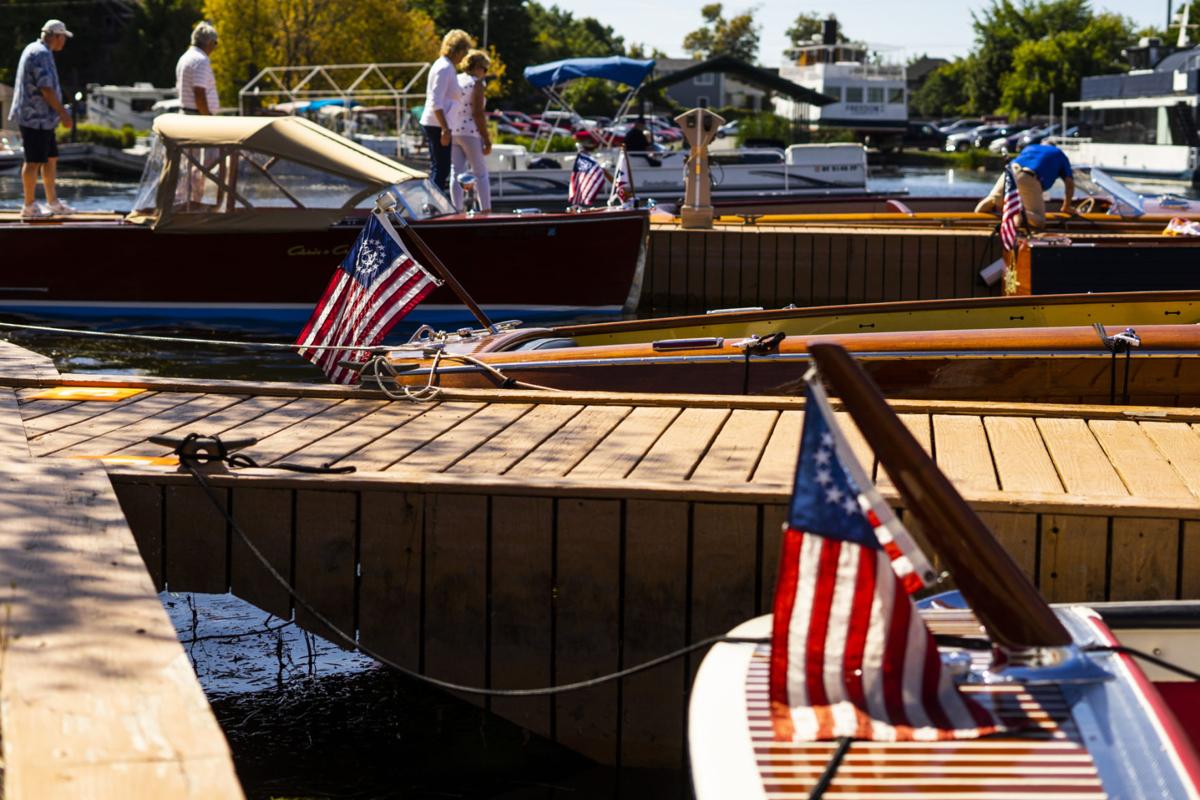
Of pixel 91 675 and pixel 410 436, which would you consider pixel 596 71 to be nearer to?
pixel 410 436

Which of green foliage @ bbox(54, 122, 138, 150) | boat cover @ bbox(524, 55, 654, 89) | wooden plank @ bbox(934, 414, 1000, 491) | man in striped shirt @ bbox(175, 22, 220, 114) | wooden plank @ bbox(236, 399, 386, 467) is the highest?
boat cover @ bbox(524, 55, 654, 89)

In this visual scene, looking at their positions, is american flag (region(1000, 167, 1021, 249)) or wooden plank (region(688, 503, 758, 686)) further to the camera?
american flag (region(1000, 167, 1021, 249))

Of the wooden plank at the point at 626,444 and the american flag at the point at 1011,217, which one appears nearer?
the wooden plank at the point at 626,444

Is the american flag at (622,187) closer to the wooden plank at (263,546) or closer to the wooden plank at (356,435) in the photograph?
the wooden plank at (356,435)

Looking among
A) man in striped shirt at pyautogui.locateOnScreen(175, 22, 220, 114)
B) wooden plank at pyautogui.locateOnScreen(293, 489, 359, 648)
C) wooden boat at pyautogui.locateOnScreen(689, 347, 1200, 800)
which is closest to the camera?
wooden boat at pyautogui.locateOnScreen(689, 347, 1200, 800)

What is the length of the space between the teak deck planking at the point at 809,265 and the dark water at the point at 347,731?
9.78 metres

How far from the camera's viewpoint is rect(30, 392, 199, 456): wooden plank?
19.7 ft

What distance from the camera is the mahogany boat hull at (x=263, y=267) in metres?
14.6

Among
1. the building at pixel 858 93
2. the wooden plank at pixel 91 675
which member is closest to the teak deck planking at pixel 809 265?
the wooden plank at pixel 91 675

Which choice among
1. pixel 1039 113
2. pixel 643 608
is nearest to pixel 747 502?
pixel 643 608

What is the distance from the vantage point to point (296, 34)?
2537 inches

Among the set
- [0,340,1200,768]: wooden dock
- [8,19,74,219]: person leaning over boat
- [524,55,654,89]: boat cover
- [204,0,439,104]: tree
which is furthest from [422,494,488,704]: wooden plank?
[204,0,439,104]: tree

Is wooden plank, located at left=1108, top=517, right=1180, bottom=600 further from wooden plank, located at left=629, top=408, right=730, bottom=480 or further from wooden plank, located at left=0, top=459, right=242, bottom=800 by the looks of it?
wooden plank, located at left=0, top=459, right=242, bottom=800

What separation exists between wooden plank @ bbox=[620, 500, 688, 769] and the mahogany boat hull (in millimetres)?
9469
